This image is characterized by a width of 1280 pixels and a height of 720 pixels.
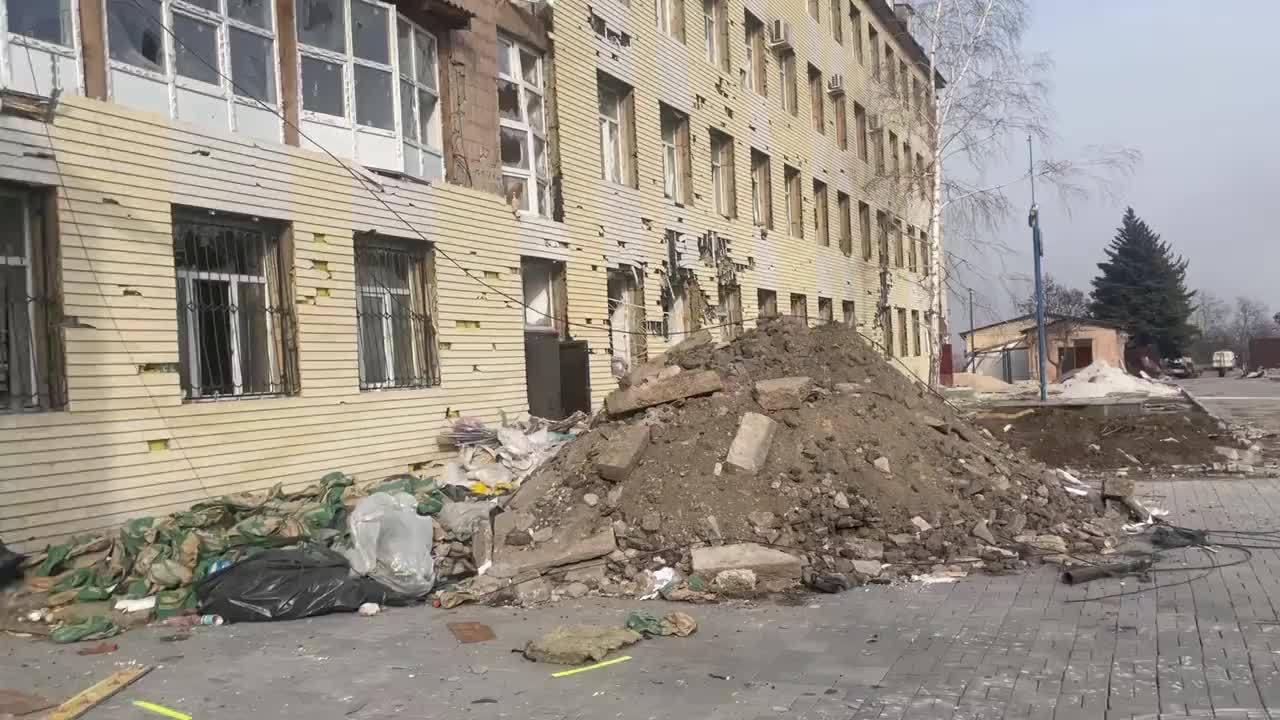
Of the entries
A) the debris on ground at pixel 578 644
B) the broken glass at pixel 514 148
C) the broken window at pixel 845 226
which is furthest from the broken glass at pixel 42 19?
the broken window at pixel 845 226

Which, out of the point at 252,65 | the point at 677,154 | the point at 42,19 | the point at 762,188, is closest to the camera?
the point at 42,19

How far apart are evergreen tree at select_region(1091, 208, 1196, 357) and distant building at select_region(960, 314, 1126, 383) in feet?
47.6

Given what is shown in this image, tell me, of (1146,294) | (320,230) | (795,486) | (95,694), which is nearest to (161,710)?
(95,694)

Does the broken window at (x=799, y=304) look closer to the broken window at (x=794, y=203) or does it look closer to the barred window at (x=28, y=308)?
the broken window at (x=794, y=203)

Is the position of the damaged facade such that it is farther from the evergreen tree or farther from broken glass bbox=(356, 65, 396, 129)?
the evergreen tree

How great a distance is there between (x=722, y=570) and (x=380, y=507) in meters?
3.10

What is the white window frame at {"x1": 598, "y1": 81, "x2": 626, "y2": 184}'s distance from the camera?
51.9 ft

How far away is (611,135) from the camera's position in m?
16.2

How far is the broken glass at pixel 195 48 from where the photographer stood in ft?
28.4

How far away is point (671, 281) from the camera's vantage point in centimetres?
1716

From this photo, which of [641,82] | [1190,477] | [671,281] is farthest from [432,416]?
[1190,477]

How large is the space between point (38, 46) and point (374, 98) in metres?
3.74

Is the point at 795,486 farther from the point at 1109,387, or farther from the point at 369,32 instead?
the point at 1109,387

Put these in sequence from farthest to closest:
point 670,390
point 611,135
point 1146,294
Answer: point 1146,294 → point 611,135 → point 670,390
